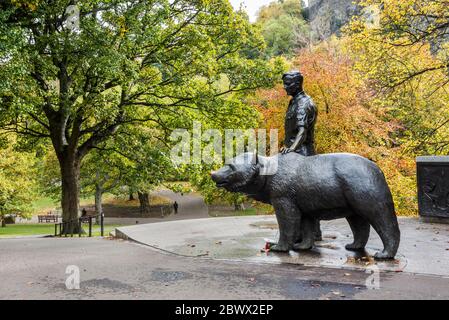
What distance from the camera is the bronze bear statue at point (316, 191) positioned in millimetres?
6578

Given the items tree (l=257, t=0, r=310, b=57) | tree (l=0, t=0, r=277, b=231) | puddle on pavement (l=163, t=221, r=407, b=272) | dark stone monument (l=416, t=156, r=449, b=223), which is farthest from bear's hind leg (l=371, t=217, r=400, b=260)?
tree (l=257, t=0, r=310, b=57)

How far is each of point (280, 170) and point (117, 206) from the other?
3729 centimetres

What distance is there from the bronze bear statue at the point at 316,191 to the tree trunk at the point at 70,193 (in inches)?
436

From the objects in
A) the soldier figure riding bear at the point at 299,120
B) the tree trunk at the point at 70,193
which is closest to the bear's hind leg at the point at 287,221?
the soldier figure riding bear at the point at 299,120

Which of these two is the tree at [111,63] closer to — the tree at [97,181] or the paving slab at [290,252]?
the paving slab at [290,252]

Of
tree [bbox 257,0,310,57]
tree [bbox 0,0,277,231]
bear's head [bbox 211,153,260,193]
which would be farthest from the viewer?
tree [bbox 257,0,310,57]

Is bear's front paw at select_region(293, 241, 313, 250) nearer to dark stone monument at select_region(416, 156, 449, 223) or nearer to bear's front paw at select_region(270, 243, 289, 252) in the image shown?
bear's front paw at select_region(270, 243, 289, 252)

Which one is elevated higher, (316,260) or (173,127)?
(173,127)

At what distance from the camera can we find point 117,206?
139ft

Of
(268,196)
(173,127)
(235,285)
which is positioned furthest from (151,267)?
(173,127)

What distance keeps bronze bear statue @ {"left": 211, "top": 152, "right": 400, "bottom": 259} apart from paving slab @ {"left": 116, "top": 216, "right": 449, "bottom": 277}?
36 centimetres

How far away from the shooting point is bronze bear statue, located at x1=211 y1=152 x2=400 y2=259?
Answer: 6578mm

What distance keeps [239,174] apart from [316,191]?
136 centimetres
